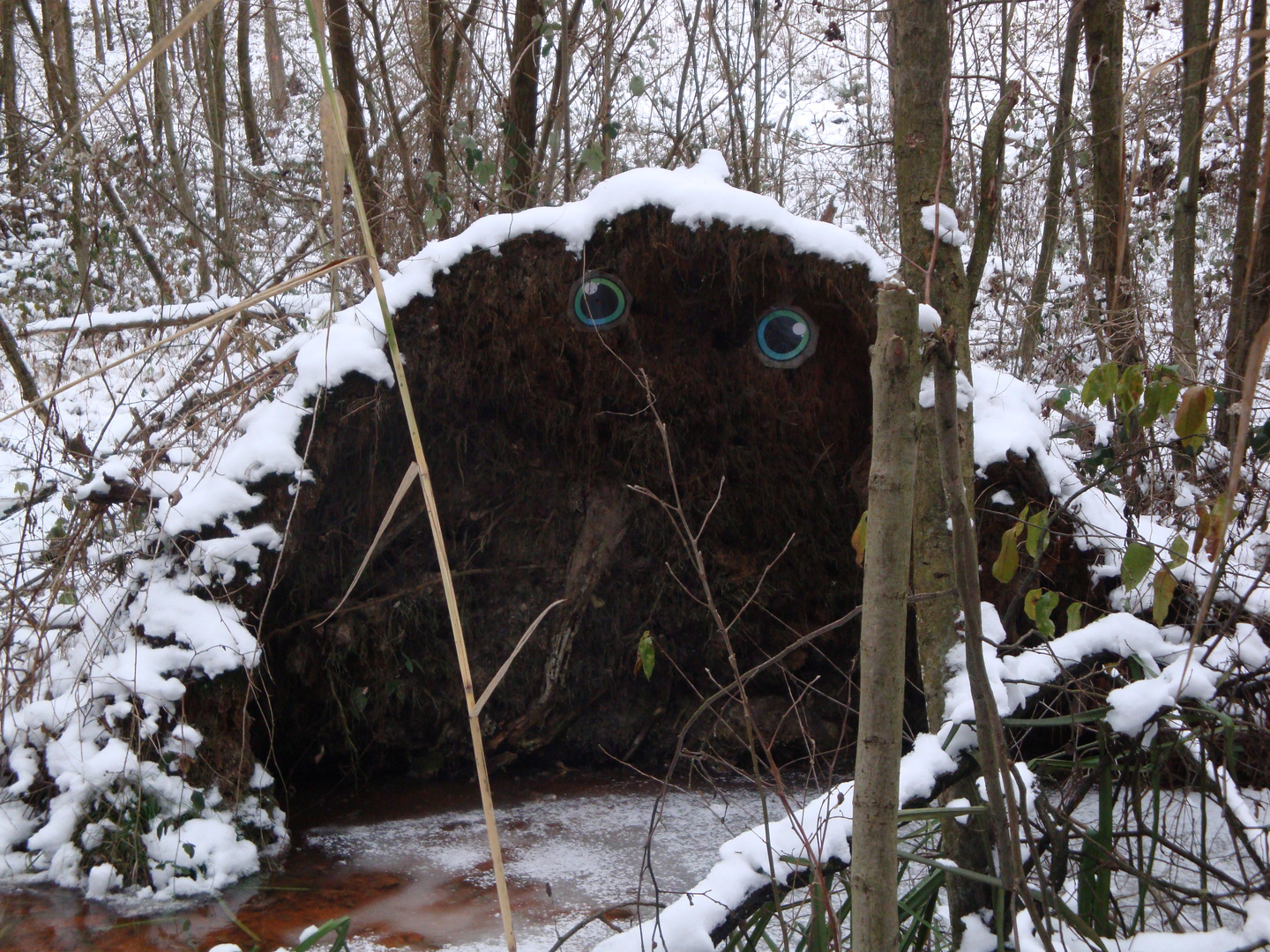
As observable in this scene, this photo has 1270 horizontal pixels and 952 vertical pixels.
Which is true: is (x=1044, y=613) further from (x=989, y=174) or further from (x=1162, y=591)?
(x=989, y=174)

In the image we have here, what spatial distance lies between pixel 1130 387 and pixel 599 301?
1.84 meters

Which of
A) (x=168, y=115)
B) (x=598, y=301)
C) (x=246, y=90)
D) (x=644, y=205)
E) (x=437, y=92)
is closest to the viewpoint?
(x=644, y=205)

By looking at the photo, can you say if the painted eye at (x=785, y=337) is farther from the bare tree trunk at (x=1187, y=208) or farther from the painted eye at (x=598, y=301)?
the bare tree trunk at (x=1187, y=208)

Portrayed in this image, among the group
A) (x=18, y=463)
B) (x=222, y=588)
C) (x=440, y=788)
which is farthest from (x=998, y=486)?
(x=18, y=463)

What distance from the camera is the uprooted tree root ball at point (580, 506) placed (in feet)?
10.7

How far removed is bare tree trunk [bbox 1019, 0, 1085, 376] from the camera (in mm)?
5535

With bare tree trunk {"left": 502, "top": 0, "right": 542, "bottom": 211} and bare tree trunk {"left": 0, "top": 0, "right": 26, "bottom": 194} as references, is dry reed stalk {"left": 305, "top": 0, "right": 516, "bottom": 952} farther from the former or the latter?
bare tree trunk {"left": 0, "top": 0, "right": 26, "bottom": 194}

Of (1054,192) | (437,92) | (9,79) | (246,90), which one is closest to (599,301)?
(437,92)

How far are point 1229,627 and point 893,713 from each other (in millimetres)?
1161

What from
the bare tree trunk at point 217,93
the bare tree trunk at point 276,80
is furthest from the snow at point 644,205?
the bare tree trunk at point 276,80

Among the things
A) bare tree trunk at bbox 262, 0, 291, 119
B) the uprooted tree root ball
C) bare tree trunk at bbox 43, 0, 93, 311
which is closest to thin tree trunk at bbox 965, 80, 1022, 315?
the uprooted tree root ball

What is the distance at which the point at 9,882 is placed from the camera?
8.66 feet

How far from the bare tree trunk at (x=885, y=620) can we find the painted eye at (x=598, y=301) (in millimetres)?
2309

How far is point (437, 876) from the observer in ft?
9.28
